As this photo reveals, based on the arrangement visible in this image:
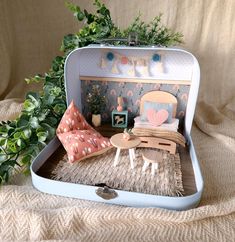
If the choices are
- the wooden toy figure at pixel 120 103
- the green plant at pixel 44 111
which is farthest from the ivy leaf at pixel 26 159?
the wooden toy figure at pixel 120 103

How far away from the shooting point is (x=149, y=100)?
86 cm

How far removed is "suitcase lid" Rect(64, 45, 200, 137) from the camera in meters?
0.81

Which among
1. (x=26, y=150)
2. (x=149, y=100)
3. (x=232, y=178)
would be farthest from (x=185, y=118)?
(x=26, y=150)

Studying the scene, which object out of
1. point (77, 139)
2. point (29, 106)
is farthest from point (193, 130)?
point (29, 106)

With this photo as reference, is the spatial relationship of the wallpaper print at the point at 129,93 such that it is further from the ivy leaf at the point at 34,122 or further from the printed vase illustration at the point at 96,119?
the ivy leaf at the point at 34,122

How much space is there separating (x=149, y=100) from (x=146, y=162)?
27 cm

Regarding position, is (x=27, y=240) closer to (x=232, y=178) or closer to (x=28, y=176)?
(x=28, y=176)

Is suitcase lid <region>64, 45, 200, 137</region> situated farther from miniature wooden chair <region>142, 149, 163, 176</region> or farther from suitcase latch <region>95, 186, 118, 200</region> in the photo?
suitcase latch <region>95, 186, 118, 200</region>

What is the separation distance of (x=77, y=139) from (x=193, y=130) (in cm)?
47

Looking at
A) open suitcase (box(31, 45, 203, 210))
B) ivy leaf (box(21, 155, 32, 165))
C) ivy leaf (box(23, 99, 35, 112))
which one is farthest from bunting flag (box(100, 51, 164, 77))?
ivy leaf (box(21, 155, 32, 165))

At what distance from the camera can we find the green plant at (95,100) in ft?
2.95

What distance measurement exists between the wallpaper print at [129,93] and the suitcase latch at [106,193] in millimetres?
379

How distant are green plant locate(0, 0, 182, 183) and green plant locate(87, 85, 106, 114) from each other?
11 millimetres

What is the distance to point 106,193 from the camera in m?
0.57
